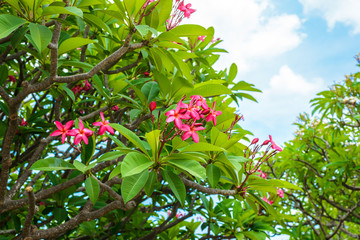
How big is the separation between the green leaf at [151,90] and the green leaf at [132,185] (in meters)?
0.42

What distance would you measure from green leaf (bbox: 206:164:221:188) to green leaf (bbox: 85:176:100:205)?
0.42 metres

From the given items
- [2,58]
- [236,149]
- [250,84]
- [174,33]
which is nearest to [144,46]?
[174,33]

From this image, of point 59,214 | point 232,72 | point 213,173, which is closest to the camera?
point 213,173

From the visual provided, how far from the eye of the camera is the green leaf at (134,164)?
3.31ft

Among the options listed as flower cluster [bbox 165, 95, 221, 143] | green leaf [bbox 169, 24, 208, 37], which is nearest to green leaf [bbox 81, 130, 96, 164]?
flower cluster [bbox 165, 95, 221, 143]

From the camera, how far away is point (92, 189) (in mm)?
1301

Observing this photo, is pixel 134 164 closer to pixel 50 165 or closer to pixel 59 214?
pixel 50 165

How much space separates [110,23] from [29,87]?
56 cm

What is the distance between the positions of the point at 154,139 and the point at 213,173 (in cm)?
34

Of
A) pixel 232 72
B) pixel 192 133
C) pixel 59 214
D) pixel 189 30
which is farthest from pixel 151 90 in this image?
pixel 59 214

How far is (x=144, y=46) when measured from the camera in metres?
1.40

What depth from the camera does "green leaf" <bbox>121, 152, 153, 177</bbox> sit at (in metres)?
1.01

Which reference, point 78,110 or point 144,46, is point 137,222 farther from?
point 144,46

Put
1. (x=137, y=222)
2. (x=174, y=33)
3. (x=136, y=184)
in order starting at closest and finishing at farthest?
(x=136, y=184), (x=174, y=33), (x=137, y=222)
